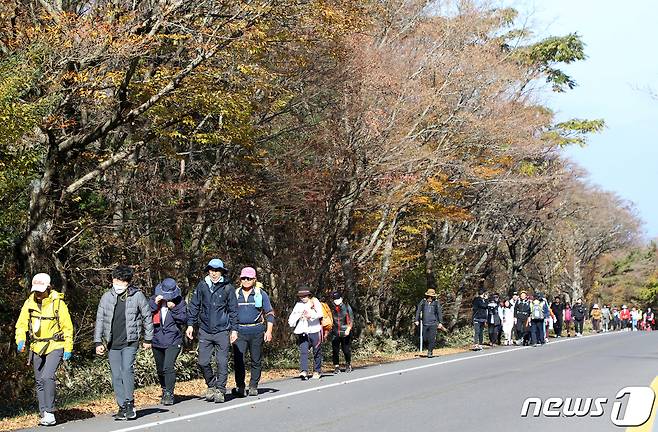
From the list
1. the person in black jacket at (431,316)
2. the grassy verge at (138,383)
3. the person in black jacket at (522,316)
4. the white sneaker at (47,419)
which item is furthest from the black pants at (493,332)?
the white sneaker at (47,419)

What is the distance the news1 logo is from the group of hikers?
4155mm

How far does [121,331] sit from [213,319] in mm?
1787

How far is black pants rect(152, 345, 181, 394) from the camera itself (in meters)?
11.6

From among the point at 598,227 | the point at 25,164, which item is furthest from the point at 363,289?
the point at 598,227

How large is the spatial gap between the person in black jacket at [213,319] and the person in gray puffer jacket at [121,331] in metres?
1.48

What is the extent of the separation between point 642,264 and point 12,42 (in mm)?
71952

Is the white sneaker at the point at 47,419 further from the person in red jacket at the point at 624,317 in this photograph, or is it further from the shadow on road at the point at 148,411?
the person in red jacket at the point at 624,317

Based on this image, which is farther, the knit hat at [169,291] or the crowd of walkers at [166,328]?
the knit hat at [169,291]

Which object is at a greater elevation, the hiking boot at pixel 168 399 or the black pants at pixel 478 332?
the hiking boot at pixel 168 399

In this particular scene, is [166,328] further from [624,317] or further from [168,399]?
[624,317]

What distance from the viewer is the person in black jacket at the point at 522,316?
91.2ft

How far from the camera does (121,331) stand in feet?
33.9

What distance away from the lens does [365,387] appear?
13.6 meters

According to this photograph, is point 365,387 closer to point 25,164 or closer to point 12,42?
point 25,164
